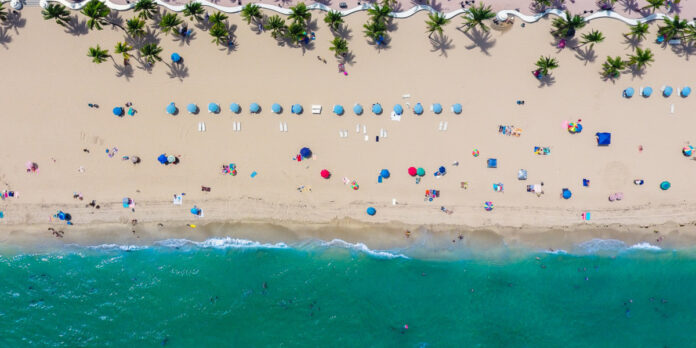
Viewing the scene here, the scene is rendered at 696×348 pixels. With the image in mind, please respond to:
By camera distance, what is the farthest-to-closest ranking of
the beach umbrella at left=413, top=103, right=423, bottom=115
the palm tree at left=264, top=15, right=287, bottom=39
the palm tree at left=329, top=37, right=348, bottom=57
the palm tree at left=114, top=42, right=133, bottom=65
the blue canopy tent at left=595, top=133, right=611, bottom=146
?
the beach umbrella at left=413, top=103, right=423, bottom=115
the blue canopy tent at left=595, top=133, right=611, bottom=146
the palm tree at left=329, top=37, right=348, bottom=57
the palm tree at left=264, top=15, right=287, bottom=39
the palm tree at left=114, top=42, right=133, bottom=65

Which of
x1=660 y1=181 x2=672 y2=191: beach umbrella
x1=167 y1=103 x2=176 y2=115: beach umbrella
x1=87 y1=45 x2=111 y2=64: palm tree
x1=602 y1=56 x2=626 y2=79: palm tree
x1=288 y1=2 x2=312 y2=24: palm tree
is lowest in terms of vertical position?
x1=660 y1=181 x2=672 y2=191: beach umbrella

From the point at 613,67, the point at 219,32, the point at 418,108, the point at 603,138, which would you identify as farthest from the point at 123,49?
the point at 603,138

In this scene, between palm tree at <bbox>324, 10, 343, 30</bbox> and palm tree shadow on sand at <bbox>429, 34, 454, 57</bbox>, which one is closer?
palm tree at <bbox>324, 10, 343, 30</bbox>

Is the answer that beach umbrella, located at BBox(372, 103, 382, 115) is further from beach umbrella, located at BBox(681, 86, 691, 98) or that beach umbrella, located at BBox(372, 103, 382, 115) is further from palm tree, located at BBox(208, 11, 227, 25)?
beach umbrella, located at BBox(681, 86, 691, 98)

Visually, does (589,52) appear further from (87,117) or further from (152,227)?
(87,117)

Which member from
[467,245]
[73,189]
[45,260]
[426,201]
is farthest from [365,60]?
[45,260]

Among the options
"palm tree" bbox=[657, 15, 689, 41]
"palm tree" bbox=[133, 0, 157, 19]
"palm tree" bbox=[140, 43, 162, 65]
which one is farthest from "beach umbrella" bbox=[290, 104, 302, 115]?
"palm tree" bbox=[657, 15, 689, 41]

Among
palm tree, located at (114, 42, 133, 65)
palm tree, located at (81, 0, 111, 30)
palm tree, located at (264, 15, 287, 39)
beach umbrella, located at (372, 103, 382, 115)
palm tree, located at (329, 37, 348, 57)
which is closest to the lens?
palm tree, located at (81, 0, 111, 30)
